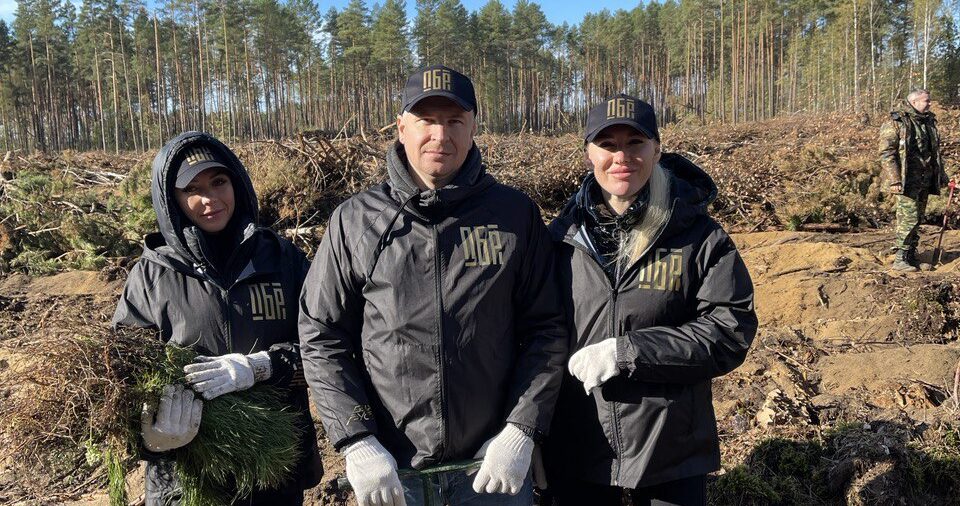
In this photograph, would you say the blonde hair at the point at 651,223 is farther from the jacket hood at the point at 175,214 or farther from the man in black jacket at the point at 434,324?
the jacket hood at the point at 175,214

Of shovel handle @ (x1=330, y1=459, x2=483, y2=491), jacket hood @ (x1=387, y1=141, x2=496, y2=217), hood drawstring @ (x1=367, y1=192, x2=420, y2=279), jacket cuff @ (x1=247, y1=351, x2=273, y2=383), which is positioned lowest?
shovel handle @ (x1=330, y1=459, x2=483, y2=491)

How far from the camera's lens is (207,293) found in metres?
2.46

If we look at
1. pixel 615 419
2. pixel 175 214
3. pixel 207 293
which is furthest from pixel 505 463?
pixel 175 214

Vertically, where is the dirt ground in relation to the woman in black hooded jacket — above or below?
below

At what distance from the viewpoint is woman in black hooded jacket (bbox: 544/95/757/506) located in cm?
219

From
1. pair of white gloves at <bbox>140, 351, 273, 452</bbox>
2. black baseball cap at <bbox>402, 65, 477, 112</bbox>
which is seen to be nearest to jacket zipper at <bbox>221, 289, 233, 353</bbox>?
pair of white gloves at <bbox>140, 351, 273, 452</bbox>

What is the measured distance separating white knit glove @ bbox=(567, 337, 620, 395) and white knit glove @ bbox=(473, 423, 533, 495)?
0.94ft

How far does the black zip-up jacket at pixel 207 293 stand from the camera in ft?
7.96

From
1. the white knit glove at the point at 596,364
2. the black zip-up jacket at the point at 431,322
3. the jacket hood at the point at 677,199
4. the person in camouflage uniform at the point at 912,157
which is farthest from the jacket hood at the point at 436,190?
the person in camouflage uniform at the point at 912,157

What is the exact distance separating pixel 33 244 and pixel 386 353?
10.4m

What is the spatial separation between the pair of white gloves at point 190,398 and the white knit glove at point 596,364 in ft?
3.87

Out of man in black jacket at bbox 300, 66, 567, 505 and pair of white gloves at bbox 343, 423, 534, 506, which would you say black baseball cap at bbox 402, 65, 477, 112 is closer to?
man in black jacket at bbox 300, 66, 567, 505

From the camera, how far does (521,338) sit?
7.47ft

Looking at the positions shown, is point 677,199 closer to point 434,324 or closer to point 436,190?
point 436,190
